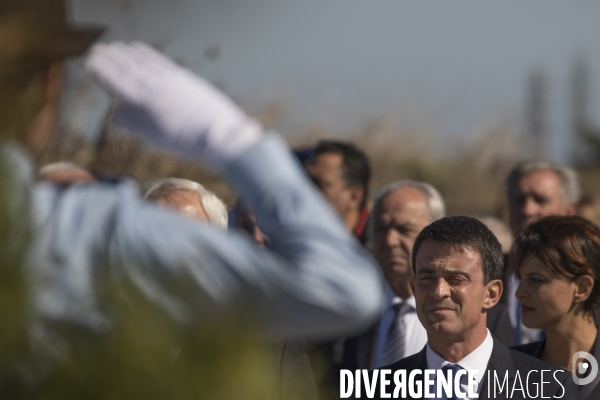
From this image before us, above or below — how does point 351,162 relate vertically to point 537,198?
above

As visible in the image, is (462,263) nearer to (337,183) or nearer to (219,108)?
(219,108)

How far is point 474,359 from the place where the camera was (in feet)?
11.3

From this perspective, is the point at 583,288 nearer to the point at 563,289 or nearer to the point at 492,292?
the point at 563,289

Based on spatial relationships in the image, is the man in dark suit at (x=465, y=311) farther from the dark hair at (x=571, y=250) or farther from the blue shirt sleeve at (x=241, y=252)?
the blue shirt sleeve at (x=241, y=252)

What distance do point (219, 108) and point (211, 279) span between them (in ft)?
1.09

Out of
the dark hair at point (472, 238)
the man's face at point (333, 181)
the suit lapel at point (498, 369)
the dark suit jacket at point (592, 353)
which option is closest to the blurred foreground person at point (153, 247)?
the suit lapel at point (498, 369)

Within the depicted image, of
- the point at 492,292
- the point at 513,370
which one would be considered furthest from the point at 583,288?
Answer: the point at 513,370

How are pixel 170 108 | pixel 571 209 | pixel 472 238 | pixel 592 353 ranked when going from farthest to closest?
pixel 571 209, pixel 592 353, pixel 472 238, pixel 170 108

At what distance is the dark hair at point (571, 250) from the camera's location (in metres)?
4.04

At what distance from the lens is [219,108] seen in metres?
1.57

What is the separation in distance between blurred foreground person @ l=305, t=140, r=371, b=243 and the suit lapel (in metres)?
2.96

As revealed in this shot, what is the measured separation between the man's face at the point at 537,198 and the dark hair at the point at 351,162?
1.10 metres

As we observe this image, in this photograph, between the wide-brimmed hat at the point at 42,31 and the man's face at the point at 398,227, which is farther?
the man's face at the point at 398,227

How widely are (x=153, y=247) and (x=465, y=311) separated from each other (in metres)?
2.25
